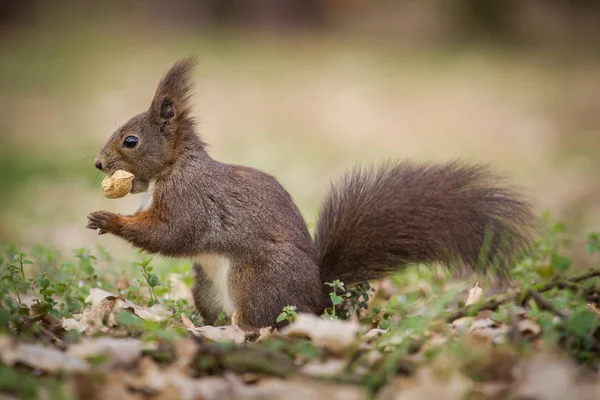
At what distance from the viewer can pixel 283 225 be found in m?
2.78

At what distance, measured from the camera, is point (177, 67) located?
116 inches

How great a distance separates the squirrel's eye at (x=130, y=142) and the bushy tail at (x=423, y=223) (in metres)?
0.75

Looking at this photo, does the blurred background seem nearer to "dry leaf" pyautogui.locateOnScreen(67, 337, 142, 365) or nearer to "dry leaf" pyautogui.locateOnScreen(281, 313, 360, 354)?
"dry leaf" pyautogui.locateOnScreen(67, 337, 142, 365)

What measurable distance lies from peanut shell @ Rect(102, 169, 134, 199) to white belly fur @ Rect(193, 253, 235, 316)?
0.36m

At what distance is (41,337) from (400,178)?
1.40 meters

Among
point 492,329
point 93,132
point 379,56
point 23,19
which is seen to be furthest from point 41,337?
point 23,19

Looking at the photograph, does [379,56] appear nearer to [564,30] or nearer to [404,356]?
[564,30]

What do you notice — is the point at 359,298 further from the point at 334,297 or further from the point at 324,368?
the point at 324,368

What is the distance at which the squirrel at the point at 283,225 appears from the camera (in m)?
2.72

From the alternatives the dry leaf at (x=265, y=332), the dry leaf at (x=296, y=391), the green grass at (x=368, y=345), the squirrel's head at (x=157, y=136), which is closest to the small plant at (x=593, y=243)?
the green grass at (x=368, y=345)

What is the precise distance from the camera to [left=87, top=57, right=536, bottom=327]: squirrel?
2.72m

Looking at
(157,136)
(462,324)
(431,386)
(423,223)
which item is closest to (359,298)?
(423,223)

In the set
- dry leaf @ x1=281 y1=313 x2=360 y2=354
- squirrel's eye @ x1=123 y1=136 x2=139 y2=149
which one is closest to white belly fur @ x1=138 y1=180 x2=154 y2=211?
squirrel's eye @ x1=123 y1=136 x2=139 y2=149

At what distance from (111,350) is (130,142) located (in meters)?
1.23
